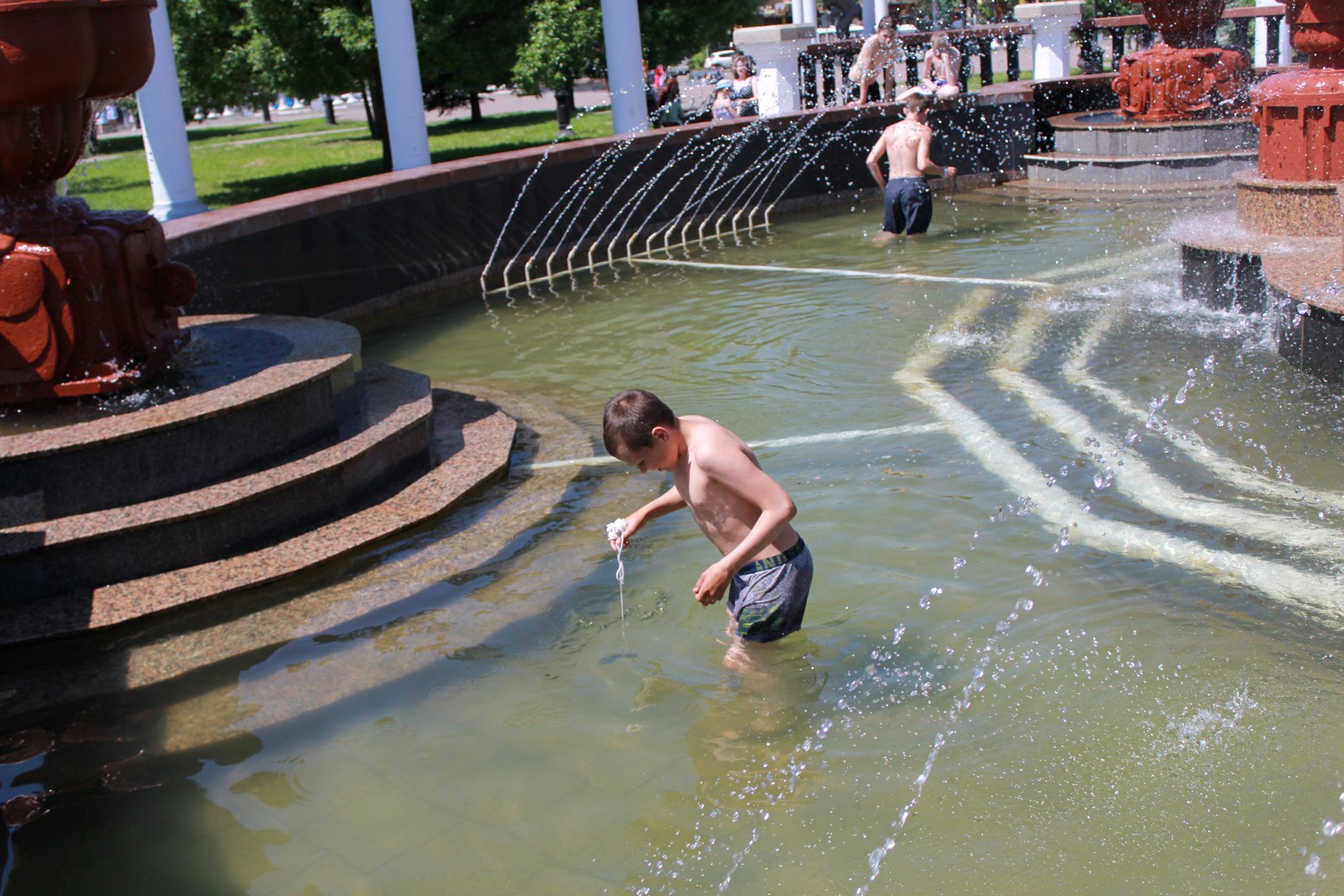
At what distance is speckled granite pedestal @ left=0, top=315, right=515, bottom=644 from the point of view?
5.32 metres

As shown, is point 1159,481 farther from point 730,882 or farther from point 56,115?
point 56,115

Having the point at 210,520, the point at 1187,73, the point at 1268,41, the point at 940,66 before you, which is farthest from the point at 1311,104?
the point at 1268,41

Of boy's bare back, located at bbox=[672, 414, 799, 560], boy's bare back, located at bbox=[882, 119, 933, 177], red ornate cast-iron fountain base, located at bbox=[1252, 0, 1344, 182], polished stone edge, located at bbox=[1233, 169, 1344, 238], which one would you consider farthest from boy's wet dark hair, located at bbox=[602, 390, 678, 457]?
boy's bare back, located at bbox=[882, 119, 933, 177]

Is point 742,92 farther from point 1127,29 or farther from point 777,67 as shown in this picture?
point 1127,29

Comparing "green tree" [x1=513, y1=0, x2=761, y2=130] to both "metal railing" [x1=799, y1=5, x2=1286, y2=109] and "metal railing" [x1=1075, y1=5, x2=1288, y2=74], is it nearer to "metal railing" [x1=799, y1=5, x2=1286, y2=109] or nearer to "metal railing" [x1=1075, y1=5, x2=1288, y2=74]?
"metal railing" [x1=799, y1=5, x2=1286, y2=109]

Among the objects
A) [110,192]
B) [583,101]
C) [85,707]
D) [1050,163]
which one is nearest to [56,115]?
[85,707]

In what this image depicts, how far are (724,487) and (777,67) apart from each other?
16578 mm

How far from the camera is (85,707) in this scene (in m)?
4.64

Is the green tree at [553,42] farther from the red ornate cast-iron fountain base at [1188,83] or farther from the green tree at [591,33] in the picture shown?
the red ornate cast-iron fountain base at [1188,83]

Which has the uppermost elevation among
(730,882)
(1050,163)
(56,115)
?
(56,115)

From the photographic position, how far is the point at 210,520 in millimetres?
5637

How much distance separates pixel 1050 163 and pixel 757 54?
5004 millimetres

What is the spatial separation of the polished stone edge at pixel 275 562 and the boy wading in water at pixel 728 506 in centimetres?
179

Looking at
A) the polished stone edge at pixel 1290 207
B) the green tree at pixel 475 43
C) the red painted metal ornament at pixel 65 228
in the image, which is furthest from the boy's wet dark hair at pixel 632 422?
the green tree at pixel 475 43
